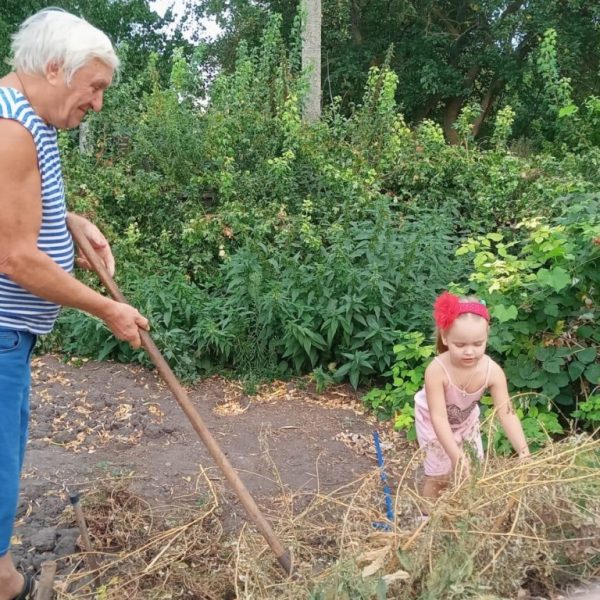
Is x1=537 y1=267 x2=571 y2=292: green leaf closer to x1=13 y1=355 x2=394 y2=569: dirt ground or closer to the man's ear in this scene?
x1=13 y1=355 x2=394 y2=569: dirt ground

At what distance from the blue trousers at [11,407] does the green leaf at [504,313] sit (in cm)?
260

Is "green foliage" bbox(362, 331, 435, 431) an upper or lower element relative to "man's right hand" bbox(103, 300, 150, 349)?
lower

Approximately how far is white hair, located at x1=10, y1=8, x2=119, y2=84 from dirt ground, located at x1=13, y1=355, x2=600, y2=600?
186cm

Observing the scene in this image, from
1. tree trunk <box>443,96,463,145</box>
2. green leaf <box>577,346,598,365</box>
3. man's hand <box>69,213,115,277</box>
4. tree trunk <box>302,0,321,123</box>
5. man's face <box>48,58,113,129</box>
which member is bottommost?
green leaf <box>577,346,598,365</box>

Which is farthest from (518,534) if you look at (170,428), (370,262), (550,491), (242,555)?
(370,262)

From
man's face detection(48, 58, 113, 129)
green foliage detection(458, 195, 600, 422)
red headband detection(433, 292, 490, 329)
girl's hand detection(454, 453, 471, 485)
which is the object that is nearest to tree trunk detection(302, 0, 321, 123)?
green foliage detection(458, 195, 600, 422)

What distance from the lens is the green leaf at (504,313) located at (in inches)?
150

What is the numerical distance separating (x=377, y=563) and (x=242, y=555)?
645 millimetres

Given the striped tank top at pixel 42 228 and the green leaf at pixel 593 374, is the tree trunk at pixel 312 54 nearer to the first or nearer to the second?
the green leaf at pixel 593 374

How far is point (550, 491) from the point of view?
1.90 meters

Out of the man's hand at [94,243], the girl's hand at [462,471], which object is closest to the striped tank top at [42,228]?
the man's hand at [94,243]

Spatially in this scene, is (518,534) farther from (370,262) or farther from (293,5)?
(293,5)

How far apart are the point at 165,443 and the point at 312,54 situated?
5.47 metres

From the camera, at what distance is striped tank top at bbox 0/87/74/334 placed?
1918mm
